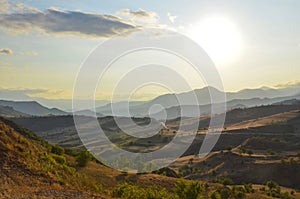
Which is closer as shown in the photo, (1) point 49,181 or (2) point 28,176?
(2) point 28,176

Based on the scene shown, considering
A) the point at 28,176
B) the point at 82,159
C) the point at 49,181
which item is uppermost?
the point at 28,176

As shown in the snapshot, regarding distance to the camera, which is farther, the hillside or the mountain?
the hillside

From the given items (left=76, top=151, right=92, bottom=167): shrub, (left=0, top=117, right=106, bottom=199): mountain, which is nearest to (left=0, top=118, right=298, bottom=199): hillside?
(left=0, top=117, right=106, bottom=199): mountain

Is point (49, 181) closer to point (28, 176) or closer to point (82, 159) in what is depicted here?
point (28, 176)

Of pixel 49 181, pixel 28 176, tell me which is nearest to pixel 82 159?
pixel 49 181

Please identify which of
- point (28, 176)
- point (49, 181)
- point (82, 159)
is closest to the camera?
point (28, 176)

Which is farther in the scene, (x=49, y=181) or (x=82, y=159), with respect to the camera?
(x=82, y=159)

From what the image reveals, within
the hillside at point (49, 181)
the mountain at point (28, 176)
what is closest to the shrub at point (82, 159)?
the hillside at point (49, 181)

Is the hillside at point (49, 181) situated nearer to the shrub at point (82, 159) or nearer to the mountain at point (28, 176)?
the mountain at point (28, 176)

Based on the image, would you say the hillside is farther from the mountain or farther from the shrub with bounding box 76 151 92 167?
the shrub with bounding box 76 151 92 167

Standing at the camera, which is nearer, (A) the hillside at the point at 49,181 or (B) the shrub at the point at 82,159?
(A) the hillside at the point at 49,181

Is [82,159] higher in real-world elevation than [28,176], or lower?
lower

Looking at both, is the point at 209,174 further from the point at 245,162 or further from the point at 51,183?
the point at 51,183

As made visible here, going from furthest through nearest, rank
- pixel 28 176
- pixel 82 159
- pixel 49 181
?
pixel 82 159, pixel 49 181, pixel 28 176
